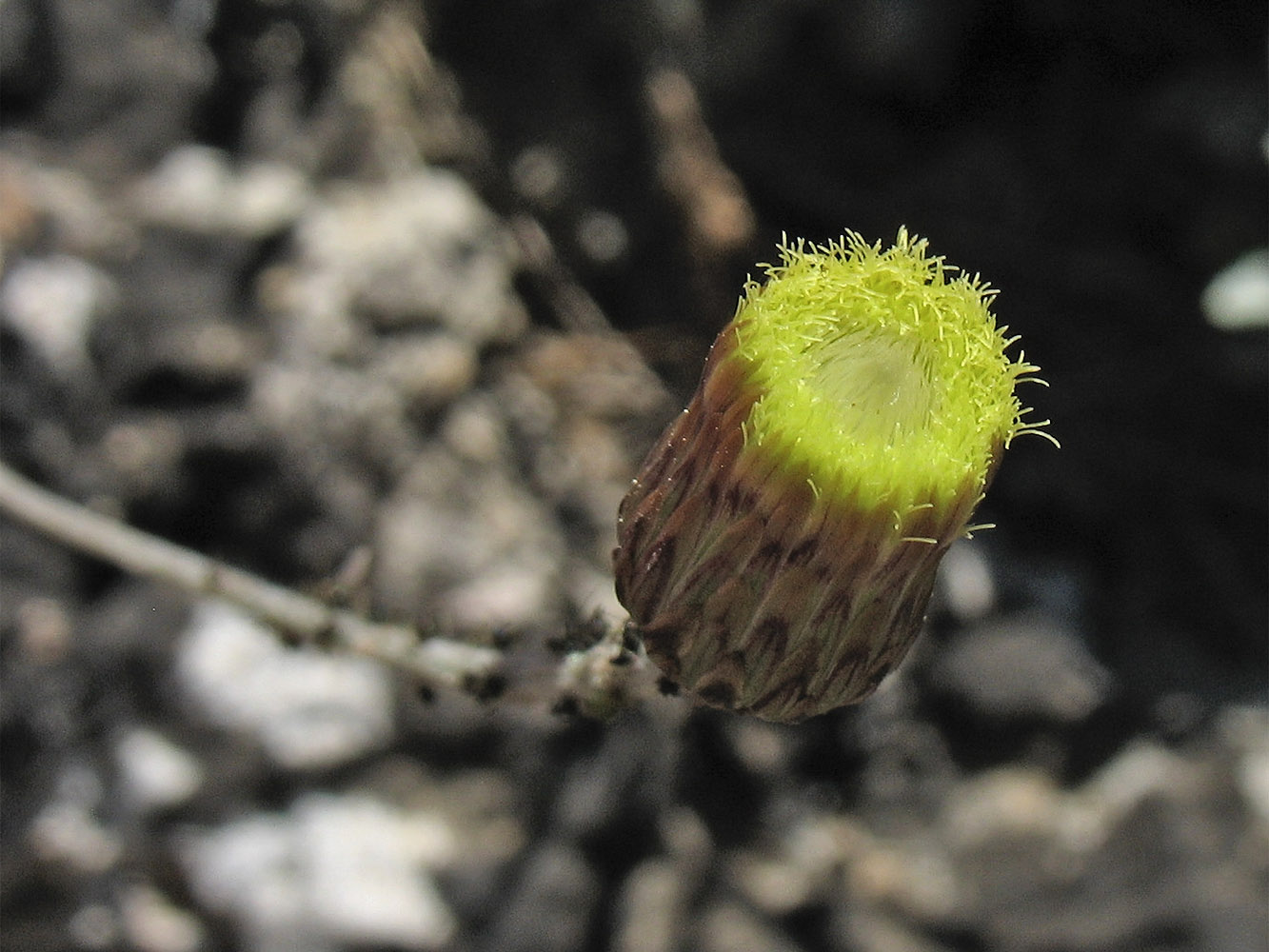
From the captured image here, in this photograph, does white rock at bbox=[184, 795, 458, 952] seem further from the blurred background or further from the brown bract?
the brown bract

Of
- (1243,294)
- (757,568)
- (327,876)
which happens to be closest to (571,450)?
(327,876)

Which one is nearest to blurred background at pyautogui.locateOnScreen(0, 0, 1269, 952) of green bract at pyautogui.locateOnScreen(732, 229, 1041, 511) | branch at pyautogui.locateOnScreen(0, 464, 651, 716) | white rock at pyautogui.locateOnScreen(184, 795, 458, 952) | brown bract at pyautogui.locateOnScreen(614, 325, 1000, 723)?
white rock at pyautogui.locateOnScreen(184, 795, 458, 952)

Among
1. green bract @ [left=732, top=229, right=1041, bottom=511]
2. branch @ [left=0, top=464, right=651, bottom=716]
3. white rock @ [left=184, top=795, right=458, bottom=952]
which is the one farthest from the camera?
white rock @ [left=184, top=795, right=458, bottom=952]

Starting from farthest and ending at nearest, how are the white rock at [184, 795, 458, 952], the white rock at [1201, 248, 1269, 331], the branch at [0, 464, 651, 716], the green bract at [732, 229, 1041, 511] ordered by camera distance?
the white rock at [1201, 248, 1269, 331] → the white rock at [184, 795, 458, 952] → the branch at [0, 464, 651, 716] → the green bract at [732, 229, 1041, 511]

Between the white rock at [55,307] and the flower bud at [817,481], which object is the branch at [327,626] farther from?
the white rock at [55,307]

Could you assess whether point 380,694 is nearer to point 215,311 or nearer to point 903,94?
point 215,311

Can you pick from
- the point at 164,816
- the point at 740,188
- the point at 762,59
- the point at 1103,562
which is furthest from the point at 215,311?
the point at 1103,562
